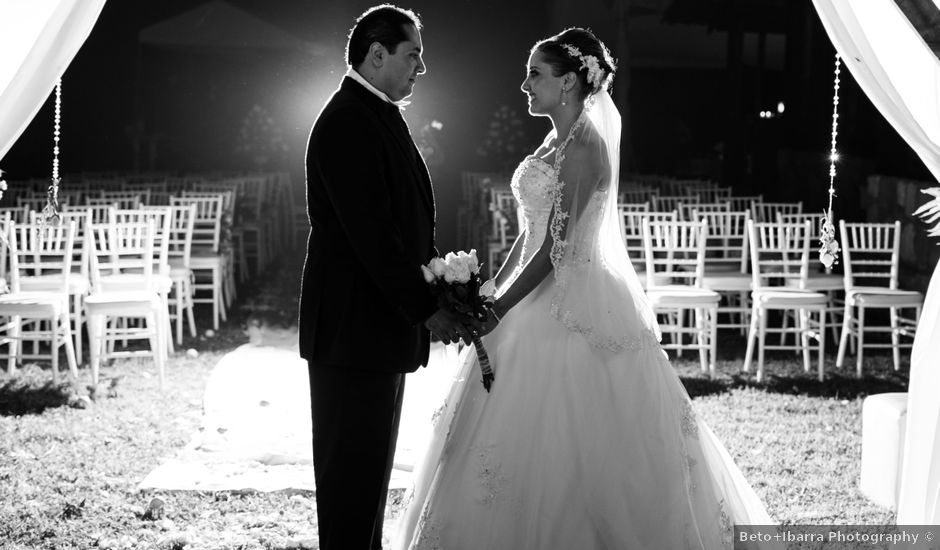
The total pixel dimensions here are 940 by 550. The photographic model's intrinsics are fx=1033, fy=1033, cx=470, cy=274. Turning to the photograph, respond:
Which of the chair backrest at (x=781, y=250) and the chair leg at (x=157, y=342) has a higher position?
the chair backrest at (x=781, y=250)

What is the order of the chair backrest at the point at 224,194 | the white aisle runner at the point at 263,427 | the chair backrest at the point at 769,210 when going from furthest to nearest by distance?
the chair backrest at the point at 224,194, the chair backrest at the point at 769,210, the white aisle runner at the point at 263,427

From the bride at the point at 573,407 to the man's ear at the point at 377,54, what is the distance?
2.24ft

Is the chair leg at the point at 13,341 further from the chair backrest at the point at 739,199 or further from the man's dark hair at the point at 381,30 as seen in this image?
the chair backrest at the point at 739,199

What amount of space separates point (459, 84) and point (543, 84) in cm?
1328

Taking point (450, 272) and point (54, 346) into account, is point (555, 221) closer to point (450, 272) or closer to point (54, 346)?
point (450, 272)

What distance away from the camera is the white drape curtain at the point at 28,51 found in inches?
127

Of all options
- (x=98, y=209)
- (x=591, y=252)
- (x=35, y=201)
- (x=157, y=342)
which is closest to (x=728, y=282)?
(x=157, y=342)

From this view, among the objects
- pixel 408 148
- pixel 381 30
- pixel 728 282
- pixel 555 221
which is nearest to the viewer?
pixel 381 30

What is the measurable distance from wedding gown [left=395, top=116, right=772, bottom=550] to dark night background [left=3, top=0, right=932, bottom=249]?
10.8 meters

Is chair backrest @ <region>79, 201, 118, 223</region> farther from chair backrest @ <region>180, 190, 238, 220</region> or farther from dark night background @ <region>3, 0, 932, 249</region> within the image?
dark night background @ <region>3, 0, 932, 249</region>

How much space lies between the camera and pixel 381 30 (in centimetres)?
270

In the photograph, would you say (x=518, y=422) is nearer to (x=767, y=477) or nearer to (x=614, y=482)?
(x=614, y=482)

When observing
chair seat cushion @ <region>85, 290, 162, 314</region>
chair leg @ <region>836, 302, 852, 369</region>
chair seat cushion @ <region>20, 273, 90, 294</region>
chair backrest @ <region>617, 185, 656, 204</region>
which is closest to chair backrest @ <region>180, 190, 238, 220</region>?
chair seat cushion @ <region>20, 273, 90, 294</region>

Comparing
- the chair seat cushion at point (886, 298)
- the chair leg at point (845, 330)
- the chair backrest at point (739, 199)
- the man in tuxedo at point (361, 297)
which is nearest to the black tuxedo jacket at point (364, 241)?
the man in tuxedo at point (361, 297)
